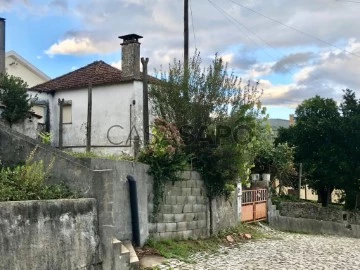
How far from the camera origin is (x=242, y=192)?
16453 mm

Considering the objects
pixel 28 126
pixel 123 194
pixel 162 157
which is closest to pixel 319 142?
pixel 28 126

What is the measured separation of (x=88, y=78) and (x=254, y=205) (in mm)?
11690

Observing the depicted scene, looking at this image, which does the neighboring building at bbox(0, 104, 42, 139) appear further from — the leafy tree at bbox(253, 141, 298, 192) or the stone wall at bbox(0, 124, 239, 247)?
the stone wall at bbox(0, 124, 239, 247)

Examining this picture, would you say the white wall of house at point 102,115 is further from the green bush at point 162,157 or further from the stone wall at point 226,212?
the green bush at point 162,157

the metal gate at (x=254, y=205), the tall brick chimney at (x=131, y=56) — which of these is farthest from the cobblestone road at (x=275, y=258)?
the tall brick chimney at (x=131, y=56)

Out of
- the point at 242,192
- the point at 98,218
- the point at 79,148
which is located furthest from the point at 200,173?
the point at 79,148

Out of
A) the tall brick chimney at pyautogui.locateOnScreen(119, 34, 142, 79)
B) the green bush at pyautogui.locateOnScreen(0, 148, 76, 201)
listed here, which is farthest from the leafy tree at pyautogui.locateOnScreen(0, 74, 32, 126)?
the green bush at pyautogui.locateOnScreen(0, 148, 76, 201)

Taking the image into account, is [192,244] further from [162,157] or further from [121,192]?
[121,192]

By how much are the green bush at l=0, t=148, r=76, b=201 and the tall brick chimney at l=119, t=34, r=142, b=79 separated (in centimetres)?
1480

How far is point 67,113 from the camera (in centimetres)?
2431

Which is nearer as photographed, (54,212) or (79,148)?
(54,212)

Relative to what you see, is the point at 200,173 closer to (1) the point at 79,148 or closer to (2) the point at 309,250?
(2) the point at 309,250

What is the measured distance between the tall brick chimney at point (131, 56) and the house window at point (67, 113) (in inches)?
169

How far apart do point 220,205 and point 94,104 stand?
11525mm
